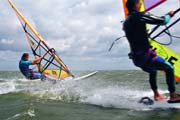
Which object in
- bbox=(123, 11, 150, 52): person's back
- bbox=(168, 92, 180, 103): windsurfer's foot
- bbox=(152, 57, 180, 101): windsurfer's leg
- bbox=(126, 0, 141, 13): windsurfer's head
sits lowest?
bbox=(168, 92, 180, 103): windsurfer's foot

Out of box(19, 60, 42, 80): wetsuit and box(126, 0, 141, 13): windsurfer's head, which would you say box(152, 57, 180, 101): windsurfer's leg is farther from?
box(19, 60, 42, 80): wetsuit

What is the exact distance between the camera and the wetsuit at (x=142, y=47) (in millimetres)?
6171

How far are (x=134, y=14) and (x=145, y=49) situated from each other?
67 cm

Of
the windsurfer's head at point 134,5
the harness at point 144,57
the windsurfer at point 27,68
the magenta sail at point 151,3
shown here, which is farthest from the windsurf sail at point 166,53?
the windsurfer at point 27,68

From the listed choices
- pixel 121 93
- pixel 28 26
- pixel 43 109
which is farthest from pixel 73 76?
pixel 43 109

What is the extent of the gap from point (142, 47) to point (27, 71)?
29.6 feet

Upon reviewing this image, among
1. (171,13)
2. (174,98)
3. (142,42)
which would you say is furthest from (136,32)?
(174,98)

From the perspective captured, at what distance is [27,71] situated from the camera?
14.7m

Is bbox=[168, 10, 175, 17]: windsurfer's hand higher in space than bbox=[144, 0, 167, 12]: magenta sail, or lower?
lower

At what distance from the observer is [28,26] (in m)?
15.4

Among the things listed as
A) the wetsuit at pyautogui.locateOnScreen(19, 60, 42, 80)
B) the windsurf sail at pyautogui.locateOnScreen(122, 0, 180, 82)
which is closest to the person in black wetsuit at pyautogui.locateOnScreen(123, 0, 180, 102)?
the windsurf sail at pyautogui.locateOnScreen(122, 0, 180, 82)

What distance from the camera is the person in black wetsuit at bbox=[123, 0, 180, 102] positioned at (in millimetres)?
6090

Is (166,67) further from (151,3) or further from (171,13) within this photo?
(151,3)

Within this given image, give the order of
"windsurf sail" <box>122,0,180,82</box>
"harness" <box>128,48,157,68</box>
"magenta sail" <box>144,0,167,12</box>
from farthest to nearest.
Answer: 1. "windsurf sail" <box>122,0,180,82</box>
2. "magenta sail" <box>144,0,167,12</box>
3. "harness" <box>128,48,157,68</box>
